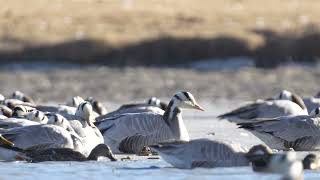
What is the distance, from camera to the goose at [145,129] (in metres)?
17.5

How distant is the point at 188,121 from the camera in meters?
22.8

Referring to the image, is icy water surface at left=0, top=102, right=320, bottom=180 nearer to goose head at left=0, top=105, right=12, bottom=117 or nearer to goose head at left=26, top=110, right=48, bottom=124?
goose head at left=26, top=110, right=48, bottom=124

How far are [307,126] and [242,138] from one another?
1.84 m

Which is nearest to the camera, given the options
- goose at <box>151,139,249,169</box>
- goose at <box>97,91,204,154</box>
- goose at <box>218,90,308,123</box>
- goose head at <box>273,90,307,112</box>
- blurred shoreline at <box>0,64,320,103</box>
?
goose at <box>151,139,249,169</box>

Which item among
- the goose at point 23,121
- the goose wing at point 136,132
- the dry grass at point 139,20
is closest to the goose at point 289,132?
the goose wing at point 136,132

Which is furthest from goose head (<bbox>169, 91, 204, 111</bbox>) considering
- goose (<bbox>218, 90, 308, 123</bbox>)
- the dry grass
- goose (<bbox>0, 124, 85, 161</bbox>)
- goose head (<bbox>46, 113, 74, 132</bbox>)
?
the dry grass

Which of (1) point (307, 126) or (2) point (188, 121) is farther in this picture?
(2) point (188, 121)

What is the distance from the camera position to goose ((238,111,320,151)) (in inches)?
690

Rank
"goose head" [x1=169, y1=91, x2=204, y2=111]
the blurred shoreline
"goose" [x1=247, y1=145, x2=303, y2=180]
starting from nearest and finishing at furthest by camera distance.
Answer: "goose" [x1=247, y1=145, x2=303, y2=180] < "goose head" [x1=169, y1=91, x2=204, y2=111] < the blurred shoreline

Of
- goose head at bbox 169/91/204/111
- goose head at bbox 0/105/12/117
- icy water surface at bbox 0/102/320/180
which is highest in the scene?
goose head at bbox 169/91/204/111

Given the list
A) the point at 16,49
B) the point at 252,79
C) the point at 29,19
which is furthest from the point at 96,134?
the point at 29,19

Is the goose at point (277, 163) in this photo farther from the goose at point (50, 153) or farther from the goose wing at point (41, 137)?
the goose wing at point (41, 137)

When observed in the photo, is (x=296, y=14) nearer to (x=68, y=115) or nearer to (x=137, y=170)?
(x=68, y=115)

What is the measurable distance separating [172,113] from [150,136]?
430mm
